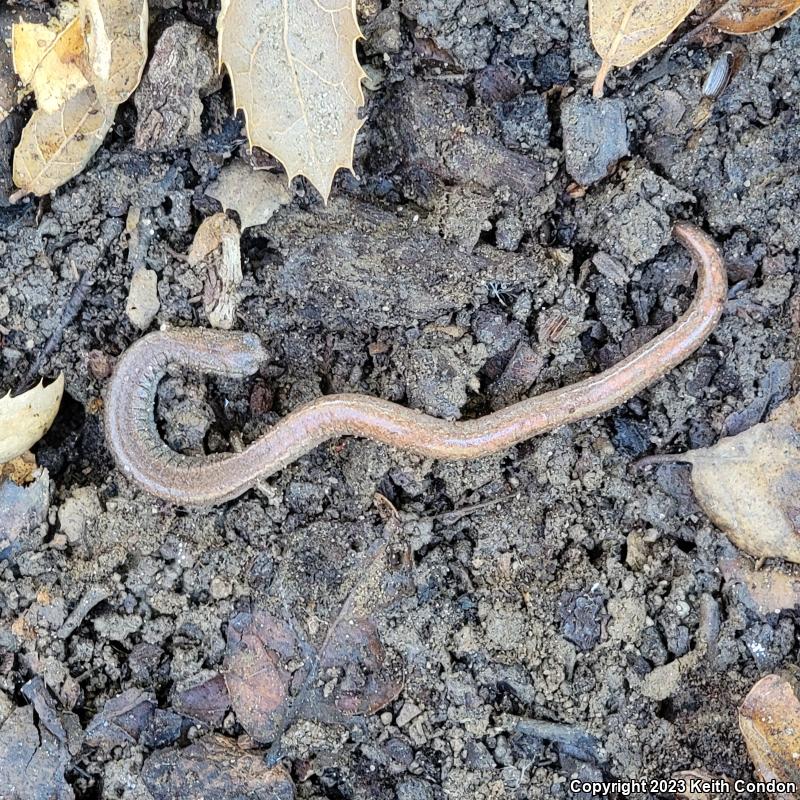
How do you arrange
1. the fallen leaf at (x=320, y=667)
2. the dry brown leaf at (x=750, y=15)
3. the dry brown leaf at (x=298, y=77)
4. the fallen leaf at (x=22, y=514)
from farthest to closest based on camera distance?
the fallen leaf at (x=22, y=514) → the fallen leaf at (x=320, y=667) → the dry brown leaf at (x=750, y=15) → the dry brown leaf at (x=298, y=77)

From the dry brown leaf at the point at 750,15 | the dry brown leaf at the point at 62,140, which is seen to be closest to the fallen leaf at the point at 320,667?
the dry brown leaf at the point at 62,140

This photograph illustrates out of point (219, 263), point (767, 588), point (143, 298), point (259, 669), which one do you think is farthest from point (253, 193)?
point (767, 588)

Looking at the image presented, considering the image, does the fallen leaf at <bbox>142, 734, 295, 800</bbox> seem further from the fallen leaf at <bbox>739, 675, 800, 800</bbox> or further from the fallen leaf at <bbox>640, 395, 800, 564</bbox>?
the fallen leaf at <bbox>640, 395, 800, 564</bbox>

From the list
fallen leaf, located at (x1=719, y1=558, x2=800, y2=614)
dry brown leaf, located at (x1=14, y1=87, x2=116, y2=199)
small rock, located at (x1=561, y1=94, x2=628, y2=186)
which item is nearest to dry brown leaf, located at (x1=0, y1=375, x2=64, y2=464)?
dry brown leaf, located at (x1=14, y1=87, x2=116, y2=199)

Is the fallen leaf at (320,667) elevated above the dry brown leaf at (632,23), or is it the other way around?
the dry brown leaf at (632,23)

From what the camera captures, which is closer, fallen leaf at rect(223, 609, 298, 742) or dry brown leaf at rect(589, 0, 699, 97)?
dry brown leaf at rect(589, 0, 699, 97)

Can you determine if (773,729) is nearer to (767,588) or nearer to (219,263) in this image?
(767,588)

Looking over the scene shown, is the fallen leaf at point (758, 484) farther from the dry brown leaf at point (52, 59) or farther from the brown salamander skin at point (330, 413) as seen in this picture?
the dry brown leaf at point (52, 59)
